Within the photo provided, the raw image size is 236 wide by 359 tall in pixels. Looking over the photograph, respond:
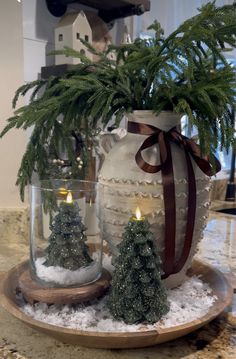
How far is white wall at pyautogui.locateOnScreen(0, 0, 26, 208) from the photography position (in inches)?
46.9

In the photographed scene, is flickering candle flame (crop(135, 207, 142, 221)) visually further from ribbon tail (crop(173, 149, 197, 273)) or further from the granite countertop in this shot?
the granite countertop

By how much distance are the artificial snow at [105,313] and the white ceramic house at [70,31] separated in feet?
2.75

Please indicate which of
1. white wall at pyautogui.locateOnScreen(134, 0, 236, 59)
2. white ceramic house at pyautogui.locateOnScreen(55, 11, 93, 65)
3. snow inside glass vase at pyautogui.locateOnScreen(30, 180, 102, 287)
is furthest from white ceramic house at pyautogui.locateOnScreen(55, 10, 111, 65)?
snow inside glass vase at pyautogui.locateOnScreen(30, 180, 102, 287)

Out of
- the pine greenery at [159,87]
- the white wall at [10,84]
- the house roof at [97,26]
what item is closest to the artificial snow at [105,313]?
the pine greenery at [159,87]

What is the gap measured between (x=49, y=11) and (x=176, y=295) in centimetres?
102

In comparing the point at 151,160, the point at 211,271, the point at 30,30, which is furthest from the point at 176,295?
the point at 30,30

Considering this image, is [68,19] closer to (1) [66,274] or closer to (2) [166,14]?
(2) [166,14]

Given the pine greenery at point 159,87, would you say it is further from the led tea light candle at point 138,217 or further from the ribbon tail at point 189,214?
the led tea light candle at point 138,217

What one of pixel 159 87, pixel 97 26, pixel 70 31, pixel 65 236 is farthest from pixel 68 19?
pixel 65 236

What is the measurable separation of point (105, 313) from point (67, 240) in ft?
0.47

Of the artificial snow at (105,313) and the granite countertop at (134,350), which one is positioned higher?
the artificial snow at (105,313)

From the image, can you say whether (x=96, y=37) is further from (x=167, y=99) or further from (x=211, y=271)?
(x=211, y=271)

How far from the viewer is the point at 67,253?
2.33 ft

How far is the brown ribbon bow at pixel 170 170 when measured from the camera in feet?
2.24
